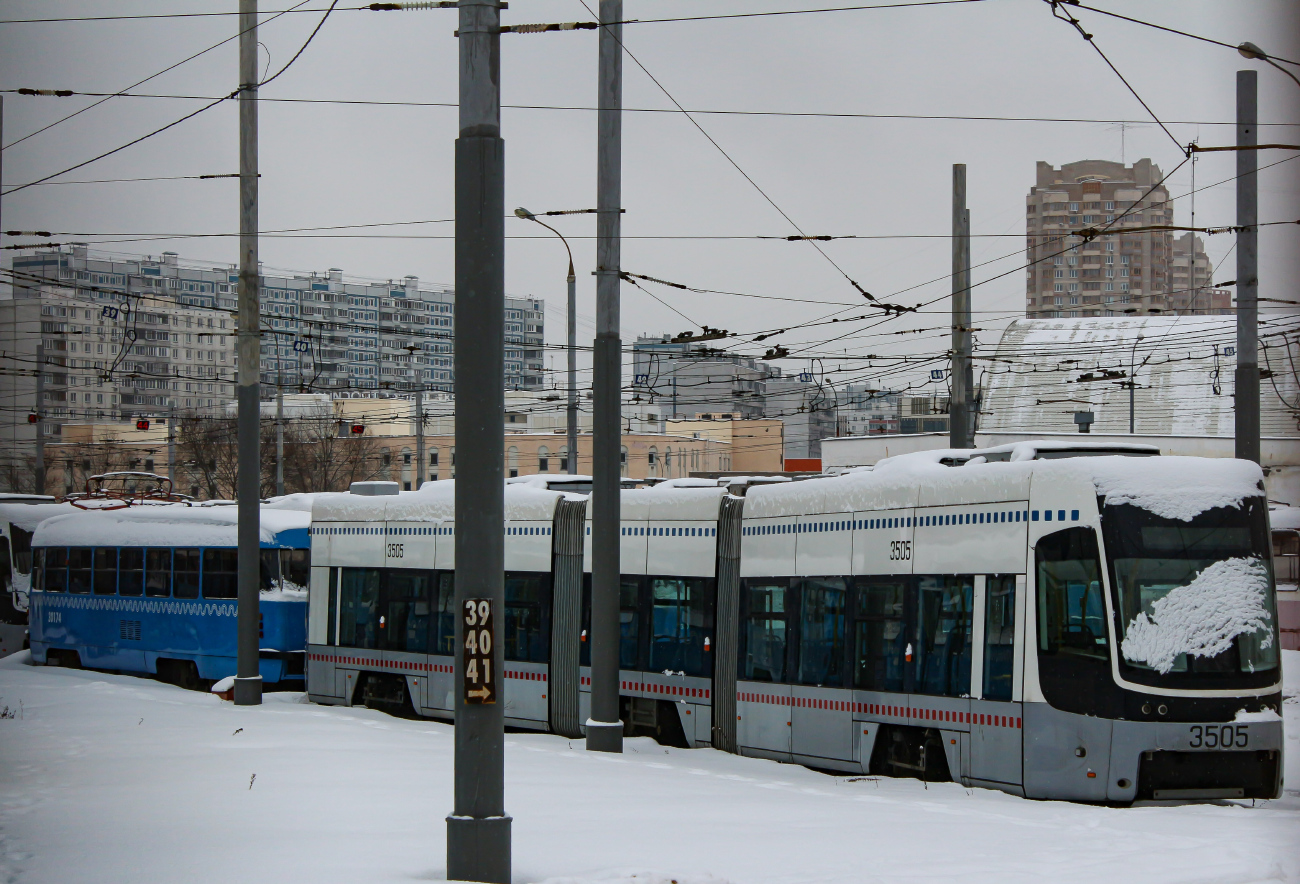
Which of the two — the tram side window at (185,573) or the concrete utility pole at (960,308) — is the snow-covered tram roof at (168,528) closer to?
the tram side window at (185,573)

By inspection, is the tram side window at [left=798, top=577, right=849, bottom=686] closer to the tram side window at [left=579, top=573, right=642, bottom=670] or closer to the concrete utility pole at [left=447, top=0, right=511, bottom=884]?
the tram side window at [left=579, top=573, right=642, bottom=670]

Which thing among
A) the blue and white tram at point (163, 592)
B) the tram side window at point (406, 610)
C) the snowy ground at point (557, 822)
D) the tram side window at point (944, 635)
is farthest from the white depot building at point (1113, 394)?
the snowy ground at point (557, 822)

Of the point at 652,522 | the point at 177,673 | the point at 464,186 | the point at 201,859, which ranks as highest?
the point at 464,186

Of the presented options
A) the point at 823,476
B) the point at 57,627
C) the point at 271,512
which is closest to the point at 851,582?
the point at 823,476

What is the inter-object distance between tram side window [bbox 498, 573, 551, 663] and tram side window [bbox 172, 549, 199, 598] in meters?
7.88

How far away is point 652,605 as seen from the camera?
619 inches

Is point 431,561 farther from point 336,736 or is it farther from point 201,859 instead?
point 201,859

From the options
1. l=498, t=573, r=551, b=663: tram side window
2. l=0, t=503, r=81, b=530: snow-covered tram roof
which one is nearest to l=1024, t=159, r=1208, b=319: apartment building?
l=0, t=503, r=81, b=530: snow-covered tram roof

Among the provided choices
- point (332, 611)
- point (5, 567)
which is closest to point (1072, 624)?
point (332, 611)

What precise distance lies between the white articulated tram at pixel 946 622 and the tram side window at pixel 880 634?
0.02m

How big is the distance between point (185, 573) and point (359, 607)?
5078mm

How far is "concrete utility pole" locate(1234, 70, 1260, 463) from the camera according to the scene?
15.1m

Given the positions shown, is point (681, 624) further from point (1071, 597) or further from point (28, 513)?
point (28, 513)

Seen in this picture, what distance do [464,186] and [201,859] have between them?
11.9ft
